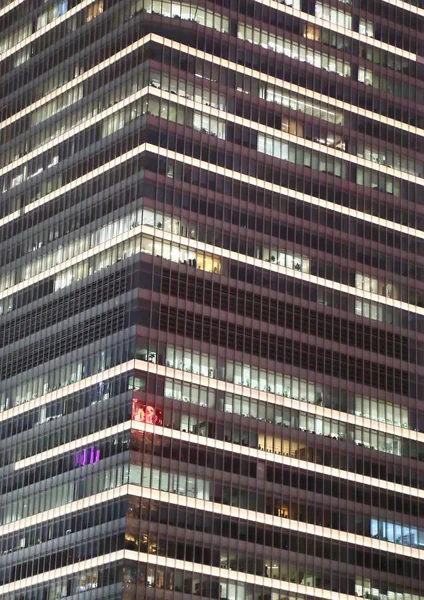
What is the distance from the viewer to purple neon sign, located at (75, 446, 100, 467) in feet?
577

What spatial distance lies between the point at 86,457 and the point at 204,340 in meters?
16.9

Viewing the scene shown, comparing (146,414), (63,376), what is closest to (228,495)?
(146,414)

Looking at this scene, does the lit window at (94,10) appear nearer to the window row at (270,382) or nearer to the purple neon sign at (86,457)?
the window row at (270,382)

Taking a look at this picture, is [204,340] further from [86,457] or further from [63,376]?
[86,457]

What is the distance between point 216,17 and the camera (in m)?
194

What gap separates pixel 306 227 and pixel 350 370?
16.5 m

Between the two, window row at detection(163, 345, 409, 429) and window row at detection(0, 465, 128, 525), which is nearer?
window row at detection(0, 465, 128, 525)

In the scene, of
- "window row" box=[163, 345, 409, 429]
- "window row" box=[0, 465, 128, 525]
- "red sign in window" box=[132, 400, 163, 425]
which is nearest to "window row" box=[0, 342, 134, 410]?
"window row" box=[163, 345, 409, 429]

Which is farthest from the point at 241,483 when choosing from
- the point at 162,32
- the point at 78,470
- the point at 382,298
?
the point at 162,32

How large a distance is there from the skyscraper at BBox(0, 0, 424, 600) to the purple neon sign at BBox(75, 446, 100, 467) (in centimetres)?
23

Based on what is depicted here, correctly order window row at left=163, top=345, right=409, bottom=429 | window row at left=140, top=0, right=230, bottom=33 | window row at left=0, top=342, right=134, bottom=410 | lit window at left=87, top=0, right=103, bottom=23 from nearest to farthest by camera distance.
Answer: window row at left=0, top=342, right=134, bottom=410 → window row at left=163, top=345, right=409, bottom=429 → window row at left=140, top=0, right=230, bottom=33 → lit window at left=87, top=0, right=103, bottom=23

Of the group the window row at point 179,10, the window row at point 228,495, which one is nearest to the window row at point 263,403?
the window row at point 228,495

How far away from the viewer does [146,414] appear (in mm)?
173750

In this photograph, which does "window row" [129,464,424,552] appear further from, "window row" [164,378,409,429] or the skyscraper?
"window row" [164,378,409,429]
